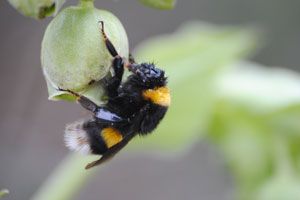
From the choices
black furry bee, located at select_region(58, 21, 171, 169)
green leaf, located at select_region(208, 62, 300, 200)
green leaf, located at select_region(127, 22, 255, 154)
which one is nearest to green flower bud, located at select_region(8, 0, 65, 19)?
black furry bee, located at select_region(58, 21, 171, 169)

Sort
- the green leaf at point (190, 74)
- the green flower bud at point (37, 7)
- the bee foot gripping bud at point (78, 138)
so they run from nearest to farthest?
the green flower bud at point (37, 7), the bee foot gripping bud at point (78, 138), the green leaf at point (190, 74)

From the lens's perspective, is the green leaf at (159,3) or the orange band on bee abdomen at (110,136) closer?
the green leaf at (159,3)

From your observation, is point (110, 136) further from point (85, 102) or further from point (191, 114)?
point (191, 114)

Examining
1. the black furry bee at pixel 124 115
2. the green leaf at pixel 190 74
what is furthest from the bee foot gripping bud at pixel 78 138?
the green leaf at pixel 190 74

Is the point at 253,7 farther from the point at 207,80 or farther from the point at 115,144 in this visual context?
the point at 115,144

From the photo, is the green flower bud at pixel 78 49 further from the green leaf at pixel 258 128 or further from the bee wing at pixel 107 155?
the green leaf at pixel 258 128

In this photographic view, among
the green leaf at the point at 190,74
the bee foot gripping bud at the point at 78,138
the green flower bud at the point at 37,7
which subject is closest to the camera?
the green flower bud at the point at 37,7

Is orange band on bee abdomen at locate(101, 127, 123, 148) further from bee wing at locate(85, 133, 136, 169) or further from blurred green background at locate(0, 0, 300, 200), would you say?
blurred green background at locate(0, 0, 300, 200)
